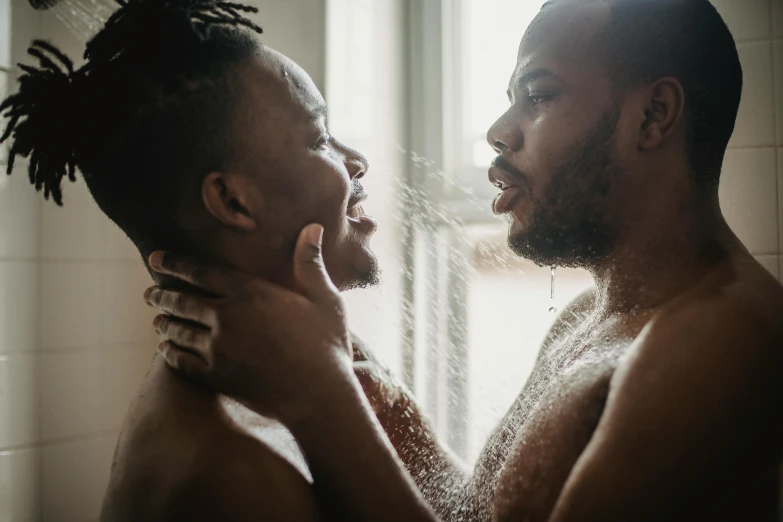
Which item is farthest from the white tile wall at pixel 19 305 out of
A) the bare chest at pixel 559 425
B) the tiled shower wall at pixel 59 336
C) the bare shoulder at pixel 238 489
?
the bare chest at pixel 559 425

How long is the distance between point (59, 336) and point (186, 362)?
354mm

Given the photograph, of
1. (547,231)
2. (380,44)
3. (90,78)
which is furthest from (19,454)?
(380,44)

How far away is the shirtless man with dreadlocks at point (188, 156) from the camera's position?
23.8 inches

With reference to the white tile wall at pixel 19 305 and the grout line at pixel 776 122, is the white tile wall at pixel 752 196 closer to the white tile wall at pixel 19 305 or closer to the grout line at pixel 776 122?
the grout line at pixel 776 122

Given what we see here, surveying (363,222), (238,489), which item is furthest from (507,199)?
(238,489)

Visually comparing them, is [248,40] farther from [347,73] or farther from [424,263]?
[424,263]

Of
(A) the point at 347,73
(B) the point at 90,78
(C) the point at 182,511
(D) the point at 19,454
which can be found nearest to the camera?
(C) the point at 182,511

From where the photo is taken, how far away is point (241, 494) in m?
0.55

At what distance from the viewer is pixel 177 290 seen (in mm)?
637

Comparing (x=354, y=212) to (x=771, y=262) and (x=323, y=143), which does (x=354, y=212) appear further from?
(x=771, y=262)

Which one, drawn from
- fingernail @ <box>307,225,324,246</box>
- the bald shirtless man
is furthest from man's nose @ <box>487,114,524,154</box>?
fingernail @ <box>307,225,324,246</box>

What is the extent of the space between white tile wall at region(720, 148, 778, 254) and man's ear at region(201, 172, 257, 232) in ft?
1.94

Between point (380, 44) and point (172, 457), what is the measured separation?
2.64ft

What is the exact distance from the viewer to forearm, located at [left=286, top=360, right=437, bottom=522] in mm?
547
